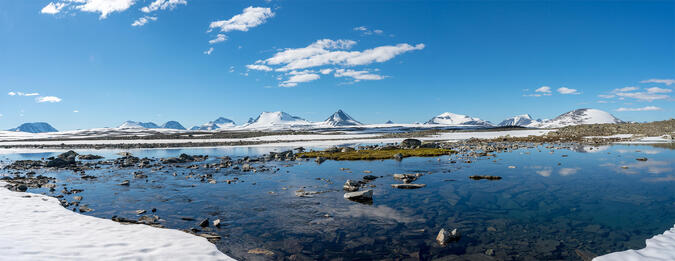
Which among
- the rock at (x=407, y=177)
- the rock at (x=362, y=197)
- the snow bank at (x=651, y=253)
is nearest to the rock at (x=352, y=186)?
the rock at (x=362, y=197)

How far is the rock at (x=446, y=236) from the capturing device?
10414 millimetres

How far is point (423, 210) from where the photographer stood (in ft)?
47.1

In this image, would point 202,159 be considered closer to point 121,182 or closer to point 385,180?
point 121,182

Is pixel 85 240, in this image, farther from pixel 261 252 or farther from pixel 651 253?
pixel 651 253

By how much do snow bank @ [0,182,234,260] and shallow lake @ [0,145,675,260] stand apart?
122 centimetres

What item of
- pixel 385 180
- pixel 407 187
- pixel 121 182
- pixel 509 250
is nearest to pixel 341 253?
pixel 509 250

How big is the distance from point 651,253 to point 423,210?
24.1 feet

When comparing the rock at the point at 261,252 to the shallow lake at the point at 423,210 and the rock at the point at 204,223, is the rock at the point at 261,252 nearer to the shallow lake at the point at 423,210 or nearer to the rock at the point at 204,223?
the shallow lake at the point at 423,210

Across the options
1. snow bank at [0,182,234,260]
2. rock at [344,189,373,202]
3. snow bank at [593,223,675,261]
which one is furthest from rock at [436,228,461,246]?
snow bank at [0,182,234,260]

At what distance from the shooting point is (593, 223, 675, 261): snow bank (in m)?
8.88

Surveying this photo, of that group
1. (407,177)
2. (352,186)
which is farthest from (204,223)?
(407,177)

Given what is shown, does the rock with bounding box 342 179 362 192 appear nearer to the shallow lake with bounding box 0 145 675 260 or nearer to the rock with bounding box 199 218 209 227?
the shallow lake with bounding box 0 145 675 260

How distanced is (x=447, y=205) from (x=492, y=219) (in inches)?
100

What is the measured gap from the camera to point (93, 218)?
523 inches
